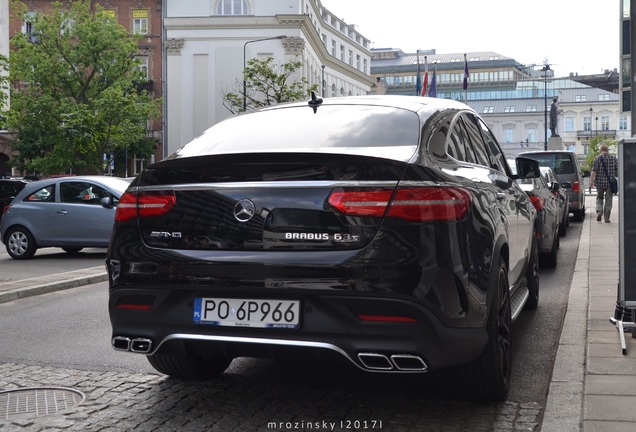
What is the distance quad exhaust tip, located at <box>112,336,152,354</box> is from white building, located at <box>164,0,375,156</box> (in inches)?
2606

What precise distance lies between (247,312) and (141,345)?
62cm

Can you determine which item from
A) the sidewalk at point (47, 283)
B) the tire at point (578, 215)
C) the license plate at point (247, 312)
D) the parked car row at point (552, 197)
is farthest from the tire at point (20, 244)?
the tire at point (578, 215)

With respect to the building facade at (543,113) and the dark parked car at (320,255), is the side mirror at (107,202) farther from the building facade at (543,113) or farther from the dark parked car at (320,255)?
the building facade at (543,113)

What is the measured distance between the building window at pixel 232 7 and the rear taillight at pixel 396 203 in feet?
232

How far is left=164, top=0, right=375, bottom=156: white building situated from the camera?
70.5 metres

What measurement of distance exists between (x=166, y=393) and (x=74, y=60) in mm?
53057

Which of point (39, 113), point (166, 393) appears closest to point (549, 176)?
point (166, 393)

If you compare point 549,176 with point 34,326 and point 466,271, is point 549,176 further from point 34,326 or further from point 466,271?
point 466,271

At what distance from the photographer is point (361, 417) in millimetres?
4523

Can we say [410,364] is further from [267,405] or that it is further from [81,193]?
[81,193]

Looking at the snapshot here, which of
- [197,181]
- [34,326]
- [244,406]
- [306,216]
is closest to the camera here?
[306,216]

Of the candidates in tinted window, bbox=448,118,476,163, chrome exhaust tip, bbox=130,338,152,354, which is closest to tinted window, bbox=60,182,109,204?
tinted window, bbox=448,118,476,163

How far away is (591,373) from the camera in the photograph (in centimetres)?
518

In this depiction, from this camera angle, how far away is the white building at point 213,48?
70.5 m
